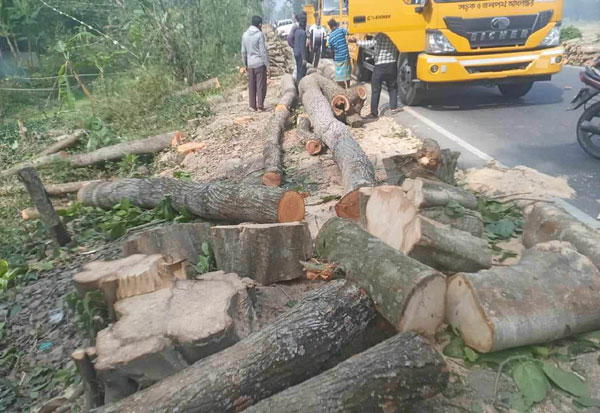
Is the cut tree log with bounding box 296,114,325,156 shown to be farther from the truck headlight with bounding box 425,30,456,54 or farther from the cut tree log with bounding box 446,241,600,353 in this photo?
the cut tree log with bounding box 446,241,600,353

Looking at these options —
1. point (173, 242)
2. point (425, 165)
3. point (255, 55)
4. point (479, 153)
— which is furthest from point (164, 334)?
point (255, 55)

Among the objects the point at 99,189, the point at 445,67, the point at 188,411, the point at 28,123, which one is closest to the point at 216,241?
the point at 188,411

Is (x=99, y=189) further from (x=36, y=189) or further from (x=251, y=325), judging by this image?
(x=251, y=325)

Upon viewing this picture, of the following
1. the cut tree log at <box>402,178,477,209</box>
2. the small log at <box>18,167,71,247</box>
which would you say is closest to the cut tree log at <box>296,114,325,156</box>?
the cut tree log at <box>402,178,477,209</box>

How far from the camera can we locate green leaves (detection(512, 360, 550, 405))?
2406 millimetres

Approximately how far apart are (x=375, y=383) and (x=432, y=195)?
1833mm

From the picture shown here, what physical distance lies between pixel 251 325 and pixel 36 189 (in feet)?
9.70

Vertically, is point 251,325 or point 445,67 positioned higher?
point 445,67

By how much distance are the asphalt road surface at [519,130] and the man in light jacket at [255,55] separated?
10.4 ft

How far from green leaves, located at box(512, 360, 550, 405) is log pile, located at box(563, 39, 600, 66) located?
12.8m

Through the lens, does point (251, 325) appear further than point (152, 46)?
No

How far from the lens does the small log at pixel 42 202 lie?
172 inches

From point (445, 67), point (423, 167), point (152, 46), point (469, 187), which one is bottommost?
point (469, 187)

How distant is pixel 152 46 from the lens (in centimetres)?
1293
